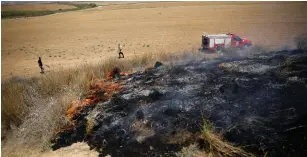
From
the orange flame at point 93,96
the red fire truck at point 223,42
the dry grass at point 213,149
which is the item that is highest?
the red fire truck at point 223,42

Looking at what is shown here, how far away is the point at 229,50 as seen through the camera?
17266 millimetres

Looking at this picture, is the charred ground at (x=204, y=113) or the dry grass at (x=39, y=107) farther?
the dry grass at (x=39, y=107)

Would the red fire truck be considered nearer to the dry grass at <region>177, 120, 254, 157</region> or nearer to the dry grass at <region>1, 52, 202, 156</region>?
the dry grass at <region>1, 52, 202, 156</region>

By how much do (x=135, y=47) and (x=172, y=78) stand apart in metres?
15.8

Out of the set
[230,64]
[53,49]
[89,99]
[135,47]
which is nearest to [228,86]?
[230,64]

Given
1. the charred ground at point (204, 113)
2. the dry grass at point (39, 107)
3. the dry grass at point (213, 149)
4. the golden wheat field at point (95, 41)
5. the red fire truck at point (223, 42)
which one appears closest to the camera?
the dry grass at point (213, 149)

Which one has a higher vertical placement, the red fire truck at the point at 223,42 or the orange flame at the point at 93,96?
the red fire truck at the point at 223,42

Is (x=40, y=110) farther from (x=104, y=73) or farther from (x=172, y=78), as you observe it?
(x=172, y=78)

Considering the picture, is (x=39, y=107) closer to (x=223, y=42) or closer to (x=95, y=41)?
(x=223, y=42)

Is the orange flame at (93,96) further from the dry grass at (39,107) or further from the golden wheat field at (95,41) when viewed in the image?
the golden wheat field at (95,41)

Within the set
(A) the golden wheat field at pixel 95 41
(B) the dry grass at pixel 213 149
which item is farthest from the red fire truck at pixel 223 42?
(B) the dry grass at pixel 213 149

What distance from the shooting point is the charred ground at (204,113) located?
584cm

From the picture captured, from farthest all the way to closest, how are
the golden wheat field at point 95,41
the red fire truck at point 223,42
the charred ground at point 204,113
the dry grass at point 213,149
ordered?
the golden wheat field at point 95,41, the red fire truck at point 223,42, the charred ground at point 204,113, the dry grass at point 213,149

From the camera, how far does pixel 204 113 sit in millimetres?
6922
